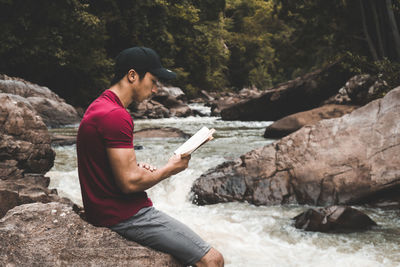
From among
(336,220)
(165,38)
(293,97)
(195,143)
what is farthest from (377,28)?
(165,38)

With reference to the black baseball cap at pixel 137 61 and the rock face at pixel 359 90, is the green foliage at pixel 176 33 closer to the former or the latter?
the rock face at pixel 359 90

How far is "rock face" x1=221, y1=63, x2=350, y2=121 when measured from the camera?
16.3m

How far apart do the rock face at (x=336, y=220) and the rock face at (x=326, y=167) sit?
0.90 m

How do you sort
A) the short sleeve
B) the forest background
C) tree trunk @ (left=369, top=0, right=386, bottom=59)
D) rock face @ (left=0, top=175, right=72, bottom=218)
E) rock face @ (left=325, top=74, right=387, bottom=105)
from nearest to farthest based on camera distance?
1. the short sleeve
2. rock face @ (left=0, top=175, right=72, bottom=218)
3. rock face @ (left=325, top=74, right=387, bottom=105)
4. tree trunk @ (left=369, top=0, right=386, bottom=59)
5. the forest background

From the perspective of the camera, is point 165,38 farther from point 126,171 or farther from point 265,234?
point 126,171

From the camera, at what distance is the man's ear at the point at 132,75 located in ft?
7.27

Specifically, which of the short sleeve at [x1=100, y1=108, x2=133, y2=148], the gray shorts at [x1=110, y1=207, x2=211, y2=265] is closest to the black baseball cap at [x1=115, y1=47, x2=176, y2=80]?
the short sleeve at [x1=100, y1=108, x2=133, y2=148]

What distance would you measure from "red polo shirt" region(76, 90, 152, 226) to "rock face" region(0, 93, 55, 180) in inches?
169

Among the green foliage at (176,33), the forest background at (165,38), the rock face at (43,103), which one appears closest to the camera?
the forest background at (165,38)

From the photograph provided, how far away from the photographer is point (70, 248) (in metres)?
2.38

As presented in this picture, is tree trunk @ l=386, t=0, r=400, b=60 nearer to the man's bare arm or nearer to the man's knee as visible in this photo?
the man's knee

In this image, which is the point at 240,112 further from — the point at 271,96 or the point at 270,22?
the point at 270,22

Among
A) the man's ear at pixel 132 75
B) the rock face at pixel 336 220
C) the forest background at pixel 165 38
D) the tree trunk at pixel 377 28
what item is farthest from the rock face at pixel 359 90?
the man's ear at pixel 132 75

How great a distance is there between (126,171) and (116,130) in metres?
0.23
